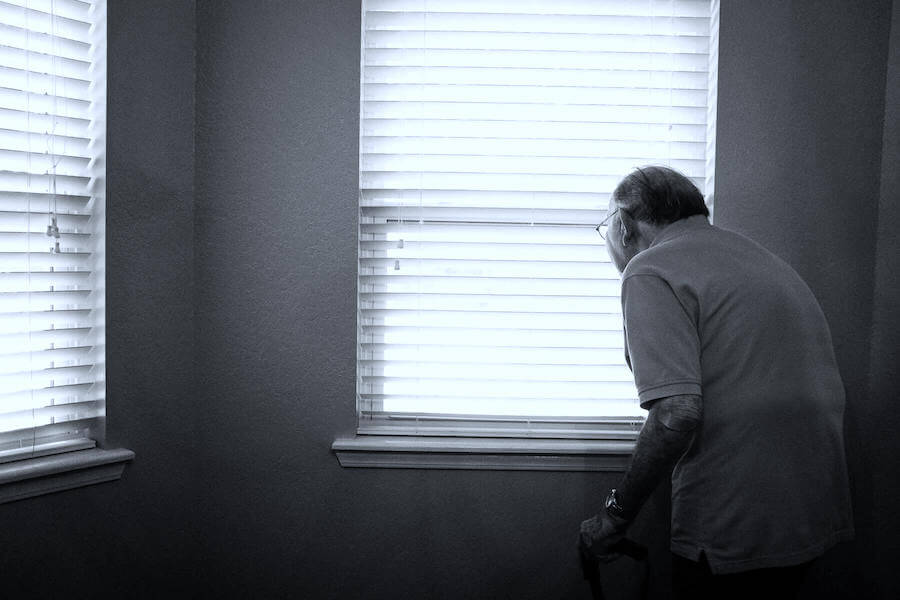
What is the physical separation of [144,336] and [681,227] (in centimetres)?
172

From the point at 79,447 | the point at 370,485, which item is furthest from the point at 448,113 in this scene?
the point at 79,447

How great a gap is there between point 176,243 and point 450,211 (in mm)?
958

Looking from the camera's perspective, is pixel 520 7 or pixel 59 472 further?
pixel 520 7

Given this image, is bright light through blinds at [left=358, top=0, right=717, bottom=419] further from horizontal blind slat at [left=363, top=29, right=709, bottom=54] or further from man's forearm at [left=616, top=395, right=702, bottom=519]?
man's forearm at [left=616, top=395, right=702, bottom=519]

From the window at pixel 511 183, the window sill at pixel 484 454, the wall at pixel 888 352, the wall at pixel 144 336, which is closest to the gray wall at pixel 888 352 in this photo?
the wall at pixel 888 352

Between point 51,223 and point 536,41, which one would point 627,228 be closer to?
point 536,41

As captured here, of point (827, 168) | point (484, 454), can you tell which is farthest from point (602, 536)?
point (827, 168)

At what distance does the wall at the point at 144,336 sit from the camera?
1.97 meters

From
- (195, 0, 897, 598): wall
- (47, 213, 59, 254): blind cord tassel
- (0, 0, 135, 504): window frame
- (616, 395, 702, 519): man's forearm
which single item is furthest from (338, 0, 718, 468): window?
(47, 213, 59, 254): blind cord tassel

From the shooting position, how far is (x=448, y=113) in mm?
2207

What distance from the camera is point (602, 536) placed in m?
1.62

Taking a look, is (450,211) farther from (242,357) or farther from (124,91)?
(124,91)

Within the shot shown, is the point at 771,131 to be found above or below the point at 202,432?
above

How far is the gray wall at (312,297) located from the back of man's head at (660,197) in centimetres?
59
